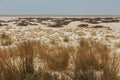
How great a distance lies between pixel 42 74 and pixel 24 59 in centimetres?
86

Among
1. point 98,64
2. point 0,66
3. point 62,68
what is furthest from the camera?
point 62,68

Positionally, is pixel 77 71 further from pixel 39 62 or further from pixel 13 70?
pixel 39 62

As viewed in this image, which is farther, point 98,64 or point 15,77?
point 98,64

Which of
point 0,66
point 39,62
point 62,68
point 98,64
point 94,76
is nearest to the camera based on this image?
point 94,76

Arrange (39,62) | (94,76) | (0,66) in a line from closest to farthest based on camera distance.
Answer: (94,76), (0,66), (39,62)

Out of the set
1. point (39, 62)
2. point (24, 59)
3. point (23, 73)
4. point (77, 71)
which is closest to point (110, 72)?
point (77, 71)

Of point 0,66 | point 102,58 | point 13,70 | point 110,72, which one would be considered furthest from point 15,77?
point 102,58

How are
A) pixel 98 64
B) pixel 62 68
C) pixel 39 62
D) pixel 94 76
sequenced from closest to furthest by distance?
pixel 94 76 → pixel 98 64 → pixel 62 68 → pixel 39 62

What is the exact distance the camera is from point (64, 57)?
267 inches

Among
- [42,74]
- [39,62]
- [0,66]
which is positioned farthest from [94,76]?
[39,62]

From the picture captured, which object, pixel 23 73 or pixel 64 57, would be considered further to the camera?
pixel 64 57

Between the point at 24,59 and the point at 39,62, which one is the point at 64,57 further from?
the point at 24,59

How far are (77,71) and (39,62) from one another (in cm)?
186

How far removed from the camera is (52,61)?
6531 millimetres
